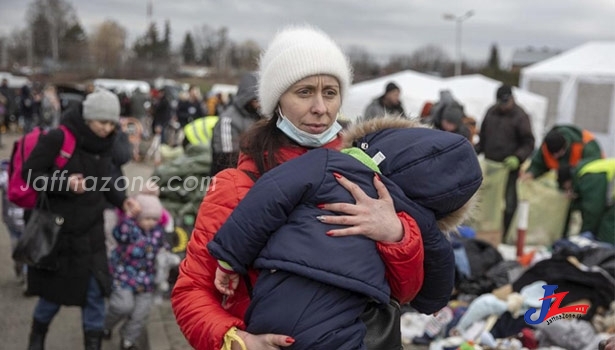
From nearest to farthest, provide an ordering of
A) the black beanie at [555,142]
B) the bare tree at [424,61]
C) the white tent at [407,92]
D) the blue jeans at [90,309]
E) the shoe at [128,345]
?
the blue jeans at [90,309]
the shoe at [128,345]
the black beanie at [555,142]
the white tent at [407,92]
the bare tree at [424,61]

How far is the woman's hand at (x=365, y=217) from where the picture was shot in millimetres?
1554

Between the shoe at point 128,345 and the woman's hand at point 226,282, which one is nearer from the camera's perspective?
the woman's hand at point 226,282

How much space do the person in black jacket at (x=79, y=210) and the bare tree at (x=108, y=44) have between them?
55.0 m

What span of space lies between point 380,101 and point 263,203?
6.81 meters

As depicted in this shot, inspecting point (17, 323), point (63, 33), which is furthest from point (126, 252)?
point (63, 33)

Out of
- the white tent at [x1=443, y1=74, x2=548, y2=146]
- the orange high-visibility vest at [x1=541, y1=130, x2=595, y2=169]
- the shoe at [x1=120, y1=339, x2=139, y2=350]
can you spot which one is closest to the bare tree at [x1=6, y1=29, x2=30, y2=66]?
the white tent at [x1=443, y1=74, x2=548, y2=146]

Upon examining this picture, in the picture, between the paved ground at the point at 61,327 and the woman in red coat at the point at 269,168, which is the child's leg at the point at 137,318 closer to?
the paved ground at the point at 61,327

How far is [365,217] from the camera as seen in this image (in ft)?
5.13

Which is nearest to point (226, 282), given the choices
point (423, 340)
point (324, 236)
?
point (324, 236)

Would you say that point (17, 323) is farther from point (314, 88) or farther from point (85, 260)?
point (314, 88)

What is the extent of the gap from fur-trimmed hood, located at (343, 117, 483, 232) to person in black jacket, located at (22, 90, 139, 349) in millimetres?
2658

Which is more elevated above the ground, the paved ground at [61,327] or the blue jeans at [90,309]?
the blue jeans at [90,309]

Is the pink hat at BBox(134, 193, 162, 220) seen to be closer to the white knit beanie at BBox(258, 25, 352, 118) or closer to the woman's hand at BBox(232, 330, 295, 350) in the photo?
the white knit beanie at BBox(258, 25, 352, 118)

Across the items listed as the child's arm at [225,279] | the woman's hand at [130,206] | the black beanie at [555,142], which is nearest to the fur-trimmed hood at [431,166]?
the child's arm at [225,279]
